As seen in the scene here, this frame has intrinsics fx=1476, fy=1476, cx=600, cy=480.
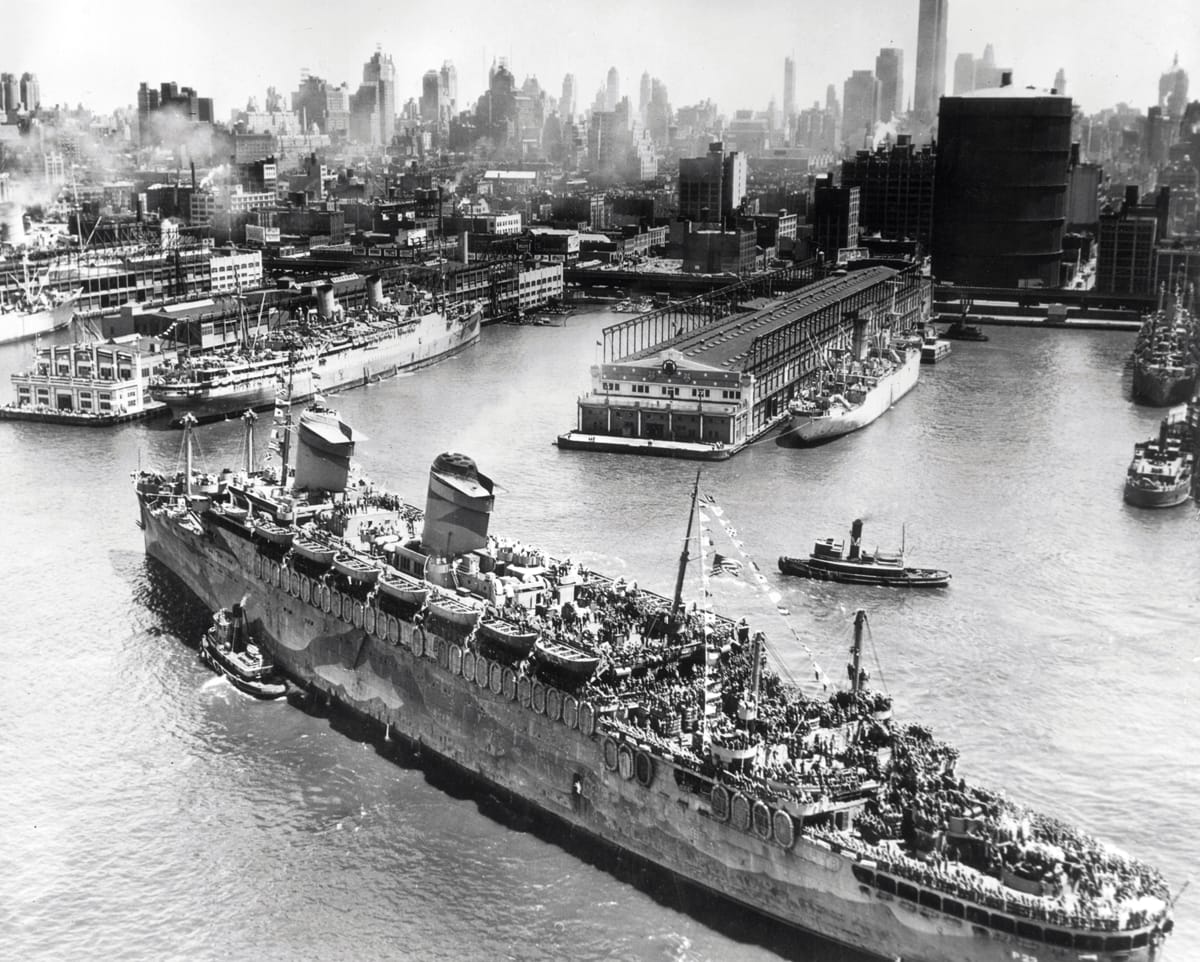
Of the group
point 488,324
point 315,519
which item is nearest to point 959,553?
point 315,519

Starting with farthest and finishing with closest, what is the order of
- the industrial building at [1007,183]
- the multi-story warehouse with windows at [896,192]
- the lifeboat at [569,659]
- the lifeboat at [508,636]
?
the multi-story warehouse with windows at [896,192], the industrial building at [1007,183], the lifeboat at [508,636], the lifeboat at [569,659]

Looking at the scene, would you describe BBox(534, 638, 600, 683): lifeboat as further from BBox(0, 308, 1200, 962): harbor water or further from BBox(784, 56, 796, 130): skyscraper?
BBox(784, 56, 796, 130): skyscraper

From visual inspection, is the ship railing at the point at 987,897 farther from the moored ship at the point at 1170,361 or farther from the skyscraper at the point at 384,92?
the skyscraper at the point at 384,92

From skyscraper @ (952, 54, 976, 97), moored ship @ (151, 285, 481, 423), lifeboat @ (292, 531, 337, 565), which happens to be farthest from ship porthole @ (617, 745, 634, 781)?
skyscraper @ (952, 54, 976, 97)

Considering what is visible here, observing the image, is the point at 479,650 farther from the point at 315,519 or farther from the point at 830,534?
the point at 830,534

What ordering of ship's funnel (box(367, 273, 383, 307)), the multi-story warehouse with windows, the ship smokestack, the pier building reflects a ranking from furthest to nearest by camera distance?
the multi-story warehouse with windows → ship's funnel (box(367, 273, 383, 307)) → the pier building → the ship smokestack

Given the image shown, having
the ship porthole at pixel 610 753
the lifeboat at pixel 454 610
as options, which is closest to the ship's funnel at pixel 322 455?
the lifeboat at pixel 454 610
